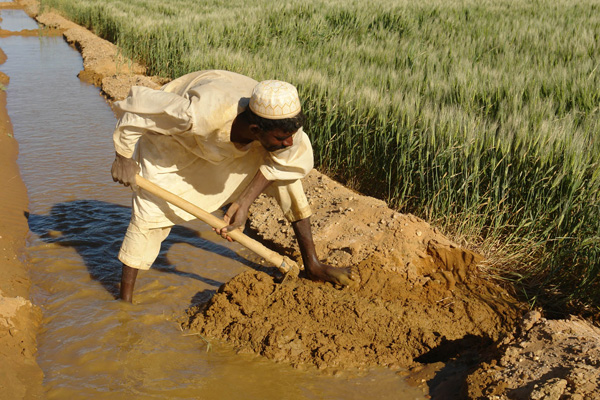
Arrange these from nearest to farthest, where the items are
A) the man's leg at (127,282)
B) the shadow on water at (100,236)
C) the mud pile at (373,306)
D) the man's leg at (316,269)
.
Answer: the mud pile at (373,306)
the man's leg at (127,282)
the man's leg at (316,269)
the shadow on water at (100,236)

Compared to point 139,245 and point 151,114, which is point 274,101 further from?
point 139,245

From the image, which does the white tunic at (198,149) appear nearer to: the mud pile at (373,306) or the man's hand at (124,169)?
the man's hand at (124,169)

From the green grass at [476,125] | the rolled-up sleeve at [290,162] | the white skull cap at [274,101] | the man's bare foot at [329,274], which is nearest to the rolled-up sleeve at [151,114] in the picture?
the white skull cap at [274,101]

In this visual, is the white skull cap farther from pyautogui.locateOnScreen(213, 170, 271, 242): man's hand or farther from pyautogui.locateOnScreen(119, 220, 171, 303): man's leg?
pyautogui.locateOnScreen(119, 220, 171, 303): man's leg

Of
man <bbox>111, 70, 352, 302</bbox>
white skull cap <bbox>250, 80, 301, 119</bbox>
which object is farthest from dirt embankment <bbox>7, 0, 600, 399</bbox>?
white skull cap <bbox>250, 80, 301, 119</bbox>

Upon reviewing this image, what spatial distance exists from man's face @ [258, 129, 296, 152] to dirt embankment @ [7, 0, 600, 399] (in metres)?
0.93

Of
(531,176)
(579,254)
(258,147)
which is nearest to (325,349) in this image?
(258,147)

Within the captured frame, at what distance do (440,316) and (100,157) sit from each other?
398 cm

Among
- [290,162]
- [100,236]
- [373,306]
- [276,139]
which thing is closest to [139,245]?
[290,162]

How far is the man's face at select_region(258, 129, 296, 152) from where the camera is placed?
2.36 m

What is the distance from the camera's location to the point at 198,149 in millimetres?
2664

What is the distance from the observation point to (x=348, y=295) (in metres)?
3.14

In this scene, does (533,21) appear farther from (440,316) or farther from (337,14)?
(440,316)

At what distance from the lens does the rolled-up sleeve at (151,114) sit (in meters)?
2.39
